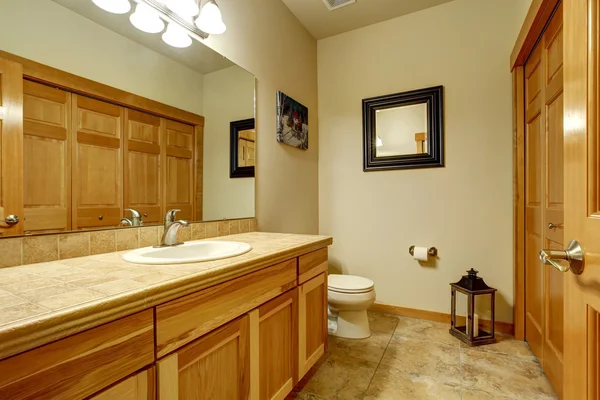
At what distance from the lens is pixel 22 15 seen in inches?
37.8

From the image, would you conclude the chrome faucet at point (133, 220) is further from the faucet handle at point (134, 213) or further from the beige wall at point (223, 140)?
the beige wall at point (223, 140)

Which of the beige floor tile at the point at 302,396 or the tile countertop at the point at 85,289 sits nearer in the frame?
the tile countertop at the point at 85,289

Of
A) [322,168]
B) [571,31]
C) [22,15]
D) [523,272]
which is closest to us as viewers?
[571,31]

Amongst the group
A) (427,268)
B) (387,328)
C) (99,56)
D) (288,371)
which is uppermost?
(99,56)

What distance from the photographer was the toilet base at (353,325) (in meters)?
2.10

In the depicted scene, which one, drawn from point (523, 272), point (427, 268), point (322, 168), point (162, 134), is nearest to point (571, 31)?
point (162, 134)

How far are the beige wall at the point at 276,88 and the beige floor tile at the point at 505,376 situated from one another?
4.92 ft

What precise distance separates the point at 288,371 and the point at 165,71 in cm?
156

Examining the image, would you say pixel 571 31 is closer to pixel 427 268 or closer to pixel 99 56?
pixel 99 56

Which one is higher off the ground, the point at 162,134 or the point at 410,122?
the point at 410,122

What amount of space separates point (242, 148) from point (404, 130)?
1463 mm

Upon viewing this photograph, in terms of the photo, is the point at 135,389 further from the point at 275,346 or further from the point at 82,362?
the point at 275,346

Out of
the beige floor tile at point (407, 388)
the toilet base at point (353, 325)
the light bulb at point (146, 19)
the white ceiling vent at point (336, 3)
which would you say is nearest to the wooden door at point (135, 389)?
the beige floor tile at point (407, 388)

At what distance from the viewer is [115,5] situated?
121cm
